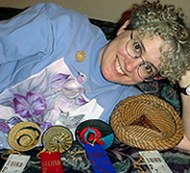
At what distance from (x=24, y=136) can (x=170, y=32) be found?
2.10 ft

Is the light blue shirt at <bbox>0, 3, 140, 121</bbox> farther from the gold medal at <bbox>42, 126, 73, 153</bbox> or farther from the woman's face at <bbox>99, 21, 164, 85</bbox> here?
the gold medal at <bbox>42, 126, 73, 153</bbox>

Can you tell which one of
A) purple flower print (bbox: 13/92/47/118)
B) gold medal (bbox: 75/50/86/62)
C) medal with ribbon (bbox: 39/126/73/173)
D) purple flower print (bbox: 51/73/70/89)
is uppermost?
gold medal (bbox: 75/50/86/62)

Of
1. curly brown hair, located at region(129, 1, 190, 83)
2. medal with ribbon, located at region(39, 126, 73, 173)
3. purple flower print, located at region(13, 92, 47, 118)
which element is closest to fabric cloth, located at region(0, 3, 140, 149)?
purple flower print, located at region(13, 92, 47, 118)

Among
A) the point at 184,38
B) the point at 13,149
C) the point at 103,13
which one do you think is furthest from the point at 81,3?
the point at 13,149

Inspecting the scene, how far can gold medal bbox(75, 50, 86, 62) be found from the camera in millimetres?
1247

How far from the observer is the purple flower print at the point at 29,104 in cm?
121

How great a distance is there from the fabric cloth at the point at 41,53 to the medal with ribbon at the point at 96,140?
0.11m

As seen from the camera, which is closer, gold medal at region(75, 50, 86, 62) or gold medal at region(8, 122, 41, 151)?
gold medal at region(8, 122, 41, 151)

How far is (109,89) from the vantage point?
1351 mm

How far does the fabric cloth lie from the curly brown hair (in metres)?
0.22

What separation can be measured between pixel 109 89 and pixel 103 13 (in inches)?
32.9

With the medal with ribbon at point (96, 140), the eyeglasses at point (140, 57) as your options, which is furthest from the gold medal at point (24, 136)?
the eyeglasses at point (140, 57)

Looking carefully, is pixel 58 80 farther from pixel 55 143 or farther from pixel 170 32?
pixel 170 32

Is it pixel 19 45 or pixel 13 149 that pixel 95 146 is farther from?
pixel 19 45
